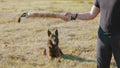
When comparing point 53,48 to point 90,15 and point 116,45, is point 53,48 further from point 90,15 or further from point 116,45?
point 116,45

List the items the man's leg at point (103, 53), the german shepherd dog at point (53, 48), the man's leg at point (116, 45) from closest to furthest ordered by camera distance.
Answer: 1. the man's leg at point (116, 45)
2. the man's leg at point (103, 53)
3. the german shepherd dog at point (53, 48)

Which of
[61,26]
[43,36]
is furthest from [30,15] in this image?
[61,26]

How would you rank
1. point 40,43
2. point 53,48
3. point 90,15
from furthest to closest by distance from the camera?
point 40,43, point 53,48, point 90,15

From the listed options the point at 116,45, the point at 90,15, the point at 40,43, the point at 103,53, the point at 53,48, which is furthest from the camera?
the point at 40,43

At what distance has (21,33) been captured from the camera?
1144 cm

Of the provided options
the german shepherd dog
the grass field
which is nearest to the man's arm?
the grass field

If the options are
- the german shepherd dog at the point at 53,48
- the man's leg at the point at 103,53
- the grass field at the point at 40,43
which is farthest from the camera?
the german shepherd dog at the point at 53,48

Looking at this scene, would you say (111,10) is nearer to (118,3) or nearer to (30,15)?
(118,3)

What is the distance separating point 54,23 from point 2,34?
276 centimetres

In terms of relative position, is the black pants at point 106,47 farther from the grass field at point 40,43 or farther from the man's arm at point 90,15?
the grass field at point 40,43

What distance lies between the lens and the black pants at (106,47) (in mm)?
4241

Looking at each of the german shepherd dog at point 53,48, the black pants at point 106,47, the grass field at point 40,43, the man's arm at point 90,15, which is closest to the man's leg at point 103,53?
the black pants at point 106,47

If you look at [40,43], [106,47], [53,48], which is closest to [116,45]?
[106,47]

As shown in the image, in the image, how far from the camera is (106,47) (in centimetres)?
434
